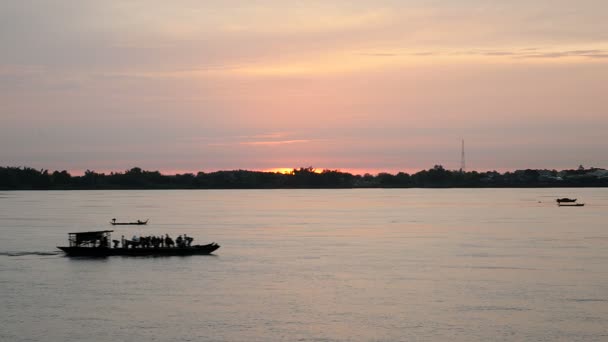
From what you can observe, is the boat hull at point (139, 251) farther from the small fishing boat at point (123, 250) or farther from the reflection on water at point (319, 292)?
the reflection on water at point (319, 292)

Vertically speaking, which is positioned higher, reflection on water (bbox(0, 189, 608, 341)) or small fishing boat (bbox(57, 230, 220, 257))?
small fishing boat (bbox(57, 230, 220, 257))

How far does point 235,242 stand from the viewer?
95.1m

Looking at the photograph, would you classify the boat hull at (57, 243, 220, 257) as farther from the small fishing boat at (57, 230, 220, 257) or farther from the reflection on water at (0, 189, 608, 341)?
the reflection on water at (0, 189, 608, 341)

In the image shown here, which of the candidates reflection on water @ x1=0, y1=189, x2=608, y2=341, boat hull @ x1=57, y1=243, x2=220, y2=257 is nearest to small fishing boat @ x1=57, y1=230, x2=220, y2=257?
boat hull @ x1=57, y1=243, x2=220, y2=257

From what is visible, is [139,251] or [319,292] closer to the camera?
[319,292]

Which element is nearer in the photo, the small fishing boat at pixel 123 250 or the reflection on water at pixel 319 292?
the reflection on water at pixel 319 292

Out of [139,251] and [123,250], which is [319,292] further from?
[123,250]

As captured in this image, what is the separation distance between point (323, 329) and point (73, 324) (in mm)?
13271

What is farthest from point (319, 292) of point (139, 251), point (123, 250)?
point (123, 250)

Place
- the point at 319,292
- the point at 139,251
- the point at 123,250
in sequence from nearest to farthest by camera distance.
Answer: the point at 319,292
the point at 139,251
the point at 123,250

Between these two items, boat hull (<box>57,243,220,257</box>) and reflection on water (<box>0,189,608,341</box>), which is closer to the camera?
reflection on water (<box>0,189,608,341</box>)

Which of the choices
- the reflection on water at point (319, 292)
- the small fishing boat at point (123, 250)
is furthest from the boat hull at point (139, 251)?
the reflection on water at point (319, 292)

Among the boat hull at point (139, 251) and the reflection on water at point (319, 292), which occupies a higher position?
the boat hull at point (139, 251)

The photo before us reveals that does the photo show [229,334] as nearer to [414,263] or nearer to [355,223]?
[414,263]
